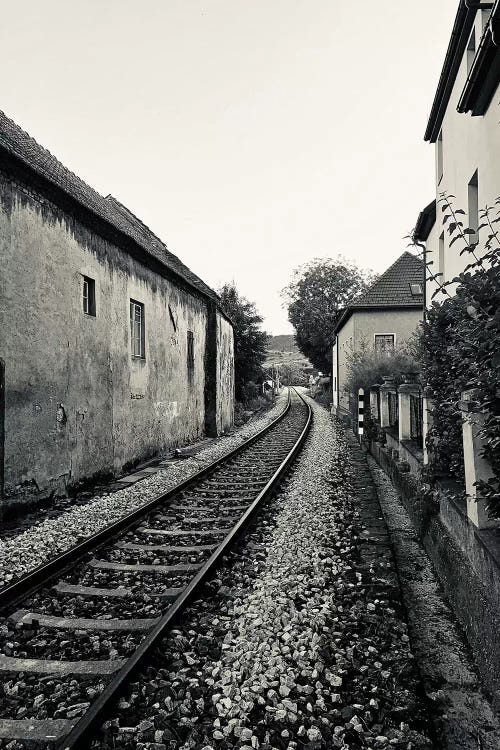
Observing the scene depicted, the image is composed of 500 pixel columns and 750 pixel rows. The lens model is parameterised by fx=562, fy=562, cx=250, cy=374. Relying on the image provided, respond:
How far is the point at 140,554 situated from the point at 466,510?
3.16 metres

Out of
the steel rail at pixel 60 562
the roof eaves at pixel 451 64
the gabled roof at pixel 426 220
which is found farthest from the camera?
the gabled roof at pixel 426 220

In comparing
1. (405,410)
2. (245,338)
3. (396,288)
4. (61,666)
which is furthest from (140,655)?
(245,338)

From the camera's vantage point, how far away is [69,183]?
434 inches

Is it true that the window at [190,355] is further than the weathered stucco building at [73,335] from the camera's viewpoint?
Yes

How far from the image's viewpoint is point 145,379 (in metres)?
13.2

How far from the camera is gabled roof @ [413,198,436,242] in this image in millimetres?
16547

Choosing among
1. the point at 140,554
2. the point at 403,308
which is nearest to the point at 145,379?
the point at 140,554

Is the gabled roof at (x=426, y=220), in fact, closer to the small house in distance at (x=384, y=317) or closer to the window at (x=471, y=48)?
the window at (x=471, y=48)

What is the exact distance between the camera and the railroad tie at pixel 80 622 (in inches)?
156

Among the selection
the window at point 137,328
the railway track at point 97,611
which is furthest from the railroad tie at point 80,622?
the window at point 137,328

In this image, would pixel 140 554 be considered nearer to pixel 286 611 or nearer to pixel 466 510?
pixel 286 611

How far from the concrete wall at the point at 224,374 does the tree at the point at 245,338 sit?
20.9ft

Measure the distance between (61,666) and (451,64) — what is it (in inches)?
535

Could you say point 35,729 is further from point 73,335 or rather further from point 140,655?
point 73,335
